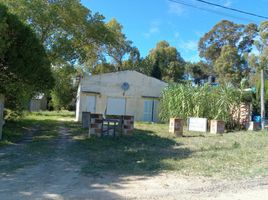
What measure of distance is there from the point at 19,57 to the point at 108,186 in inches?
285

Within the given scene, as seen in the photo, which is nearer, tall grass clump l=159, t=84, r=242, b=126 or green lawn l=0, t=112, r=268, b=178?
green lawn l=0, t=112, r=268, b=178

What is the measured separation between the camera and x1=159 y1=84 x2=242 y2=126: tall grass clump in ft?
66.0

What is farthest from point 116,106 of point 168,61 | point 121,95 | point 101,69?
point 168,61

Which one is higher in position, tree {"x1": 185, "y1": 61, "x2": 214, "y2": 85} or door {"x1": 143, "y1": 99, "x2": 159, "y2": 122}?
tree {"x1": 185, "y1": 61, "x2": 214, "y2": 85}

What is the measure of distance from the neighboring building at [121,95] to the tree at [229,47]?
16.0 m

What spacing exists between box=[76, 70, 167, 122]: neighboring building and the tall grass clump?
576 cm

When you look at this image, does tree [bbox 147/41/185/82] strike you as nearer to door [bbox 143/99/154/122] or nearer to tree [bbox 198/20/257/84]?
tree [bbox 198/20/257/84]

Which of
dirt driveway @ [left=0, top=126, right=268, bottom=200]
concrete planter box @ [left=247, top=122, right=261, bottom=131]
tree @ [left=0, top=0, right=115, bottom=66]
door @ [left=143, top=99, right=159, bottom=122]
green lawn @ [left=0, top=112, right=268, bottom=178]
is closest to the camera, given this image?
dirt driveway @ [left=0, top=126, right=268, bottom=200]

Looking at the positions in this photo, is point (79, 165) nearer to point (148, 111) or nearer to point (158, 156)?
point (158, 156)

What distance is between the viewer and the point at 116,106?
27109 mm

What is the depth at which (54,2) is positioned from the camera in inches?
894

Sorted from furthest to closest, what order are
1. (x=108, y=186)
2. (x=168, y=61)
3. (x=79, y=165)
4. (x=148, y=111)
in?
1. (x=168, y=61)
2. (x=148, y=111)
3. (x=79, y=165)
4. (x=108, y=186)

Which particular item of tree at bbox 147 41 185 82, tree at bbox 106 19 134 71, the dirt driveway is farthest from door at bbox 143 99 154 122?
tree at bbox 147 41 185 82

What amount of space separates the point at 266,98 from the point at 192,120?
245 inches
